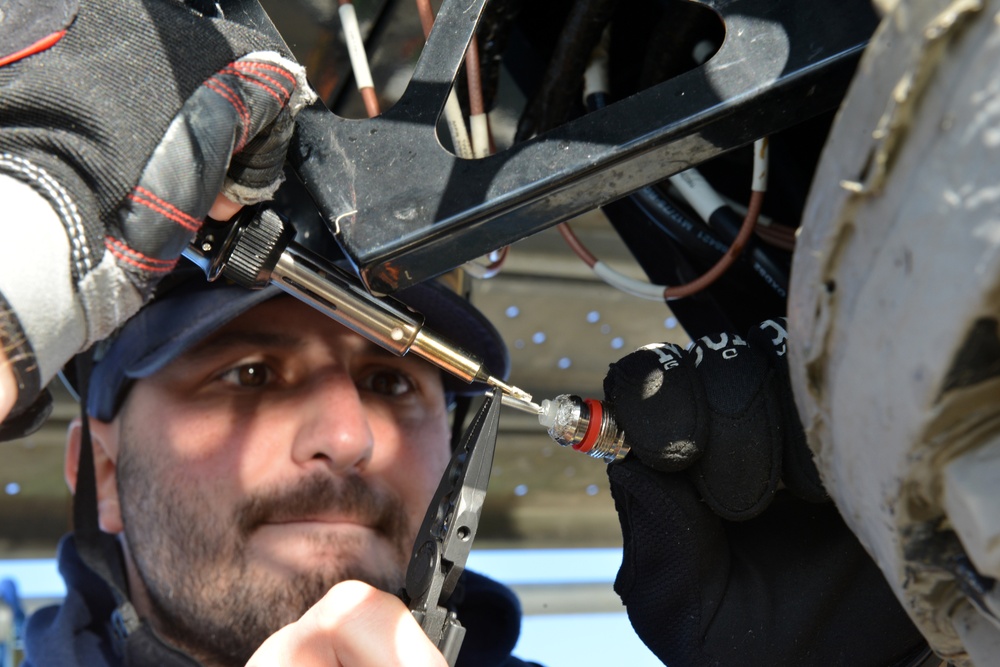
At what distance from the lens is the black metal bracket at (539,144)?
57 cm

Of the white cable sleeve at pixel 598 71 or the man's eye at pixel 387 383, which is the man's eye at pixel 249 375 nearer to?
the man's eye at pixel 387 383

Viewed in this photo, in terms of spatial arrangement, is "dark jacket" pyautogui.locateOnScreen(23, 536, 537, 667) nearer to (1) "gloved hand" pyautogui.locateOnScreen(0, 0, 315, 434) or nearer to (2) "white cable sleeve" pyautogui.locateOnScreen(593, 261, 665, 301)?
(2) "white cable sleeve" pyautogui.locateOnScreen(593, 261, 665, 301)

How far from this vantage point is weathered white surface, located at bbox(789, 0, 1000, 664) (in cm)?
32

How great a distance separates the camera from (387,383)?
4.05 ft

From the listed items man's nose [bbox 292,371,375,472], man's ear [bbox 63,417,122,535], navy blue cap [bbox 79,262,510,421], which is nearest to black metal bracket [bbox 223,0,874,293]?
navy blue cap [bbox 79,262,510,421]

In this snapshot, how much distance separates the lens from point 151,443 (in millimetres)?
1124

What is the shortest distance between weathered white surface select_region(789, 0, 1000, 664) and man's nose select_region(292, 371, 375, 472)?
28.2 inches

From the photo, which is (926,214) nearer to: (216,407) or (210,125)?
(210,125)

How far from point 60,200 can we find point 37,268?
41 millimetres

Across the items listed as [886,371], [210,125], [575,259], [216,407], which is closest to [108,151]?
[210,125]

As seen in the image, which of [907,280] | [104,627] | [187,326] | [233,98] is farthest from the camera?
[104,627]

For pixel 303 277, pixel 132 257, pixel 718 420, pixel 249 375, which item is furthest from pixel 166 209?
pixel 249 375

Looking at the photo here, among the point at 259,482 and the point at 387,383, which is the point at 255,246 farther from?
the point at 387,383

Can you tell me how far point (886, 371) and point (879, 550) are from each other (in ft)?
0.33
